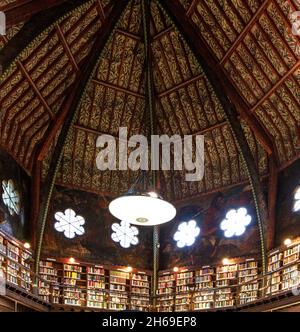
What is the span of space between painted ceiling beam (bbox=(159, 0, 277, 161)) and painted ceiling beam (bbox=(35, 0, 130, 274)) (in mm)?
1571

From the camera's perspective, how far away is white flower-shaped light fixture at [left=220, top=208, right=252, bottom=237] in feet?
60.8

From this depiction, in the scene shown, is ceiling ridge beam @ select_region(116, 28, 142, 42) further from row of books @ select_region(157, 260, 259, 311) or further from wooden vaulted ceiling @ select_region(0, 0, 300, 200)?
row of books @ select_region(157, 260, 259, 311)

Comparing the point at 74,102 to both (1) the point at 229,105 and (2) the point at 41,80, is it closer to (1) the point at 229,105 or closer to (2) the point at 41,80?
(2) the point at 41,80

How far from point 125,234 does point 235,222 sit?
13.9ft

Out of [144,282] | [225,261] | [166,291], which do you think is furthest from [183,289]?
[225,261]

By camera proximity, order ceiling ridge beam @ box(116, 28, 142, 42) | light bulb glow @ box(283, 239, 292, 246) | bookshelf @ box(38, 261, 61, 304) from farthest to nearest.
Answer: ceiling ridge beam @ box(116, 28, 142, 42) < bookshelf @ box(38, 261, 61, 304) < light bulb glow @ box(283, 239, 292, 246)

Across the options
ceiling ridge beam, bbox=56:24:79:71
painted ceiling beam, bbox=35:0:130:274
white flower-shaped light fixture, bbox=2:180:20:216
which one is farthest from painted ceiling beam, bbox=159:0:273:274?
white flower-shaped light fixture, bbox=2:180:20:216

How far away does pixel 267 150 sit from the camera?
18.1 m

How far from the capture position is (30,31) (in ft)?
47.0

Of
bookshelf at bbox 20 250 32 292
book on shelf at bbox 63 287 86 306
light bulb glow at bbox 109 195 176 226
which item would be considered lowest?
book on shelf at bbox 63 287 86 306

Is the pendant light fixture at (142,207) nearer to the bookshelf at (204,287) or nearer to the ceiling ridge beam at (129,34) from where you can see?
the bookshelf at (204,287)

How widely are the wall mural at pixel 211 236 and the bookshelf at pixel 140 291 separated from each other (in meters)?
0.84
